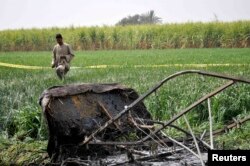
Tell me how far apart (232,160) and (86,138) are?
193 centimetres

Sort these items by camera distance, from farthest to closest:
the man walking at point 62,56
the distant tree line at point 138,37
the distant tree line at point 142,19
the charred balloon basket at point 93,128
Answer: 1. the distant tree line at point 142,19
2. the distant tree line at point 138,37
3. the man walking at point 62,56
4. the charred balloon basket at point 93,128

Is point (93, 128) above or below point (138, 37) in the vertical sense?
above

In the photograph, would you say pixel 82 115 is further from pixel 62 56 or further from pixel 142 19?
pixel 142 19

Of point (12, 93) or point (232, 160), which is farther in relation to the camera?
point (12, 93)

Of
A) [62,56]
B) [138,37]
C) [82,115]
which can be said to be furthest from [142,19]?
[82,115]

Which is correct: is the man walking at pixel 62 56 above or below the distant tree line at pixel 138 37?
above

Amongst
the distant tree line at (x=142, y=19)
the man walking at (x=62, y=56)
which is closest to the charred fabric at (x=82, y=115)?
the man walking at (x=62, y=56)

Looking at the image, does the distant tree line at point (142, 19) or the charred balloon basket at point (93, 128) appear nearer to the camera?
the charred balloon basket at point (93, 128)

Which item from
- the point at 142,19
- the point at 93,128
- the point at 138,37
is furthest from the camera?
the point at 142,19

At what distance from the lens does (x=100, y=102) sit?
5.66 m

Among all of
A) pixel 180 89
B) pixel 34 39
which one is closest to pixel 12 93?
pixel 180 89

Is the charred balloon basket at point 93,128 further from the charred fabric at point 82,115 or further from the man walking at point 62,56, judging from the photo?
the man walking at point 62,56

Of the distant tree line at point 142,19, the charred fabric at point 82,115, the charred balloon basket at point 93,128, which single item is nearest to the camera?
the charred balloon basket at point 93,128

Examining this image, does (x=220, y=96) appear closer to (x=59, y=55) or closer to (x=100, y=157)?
(x=100, y=157)
